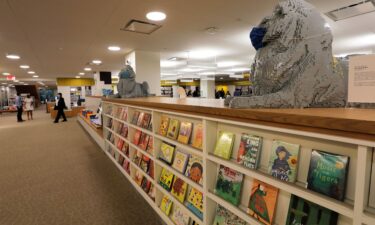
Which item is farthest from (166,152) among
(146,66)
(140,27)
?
(146,66)

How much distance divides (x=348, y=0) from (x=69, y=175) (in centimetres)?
504

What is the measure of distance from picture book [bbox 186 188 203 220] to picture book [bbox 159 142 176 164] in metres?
0.41

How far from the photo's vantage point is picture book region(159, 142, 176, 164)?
2.23 metres

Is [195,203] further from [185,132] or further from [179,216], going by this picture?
[185,132]

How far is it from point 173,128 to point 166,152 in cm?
29

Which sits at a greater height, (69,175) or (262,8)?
(262,8)

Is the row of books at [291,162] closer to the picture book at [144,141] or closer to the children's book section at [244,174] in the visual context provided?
the children's book section at [244,174]

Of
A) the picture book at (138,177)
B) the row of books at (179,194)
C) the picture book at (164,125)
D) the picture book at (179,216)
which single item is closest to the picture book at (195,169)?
the row of books at (179,194)

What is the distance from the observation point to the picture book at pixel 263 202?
123 cm

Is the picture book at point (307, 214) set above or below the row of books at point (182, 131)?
below

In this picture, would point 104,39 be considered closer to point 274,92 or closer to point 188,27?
point 188,27

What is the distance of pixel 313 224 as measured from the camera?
101 cm

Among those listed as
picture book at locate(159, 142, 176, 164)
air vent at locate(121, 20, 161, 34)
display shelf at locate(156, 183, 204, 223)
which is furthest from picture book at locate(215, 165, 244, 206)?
air vent at locate(121, 20, 161, 34)

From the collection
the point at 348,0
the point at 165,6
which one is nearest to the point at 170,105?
the point at 165,6
